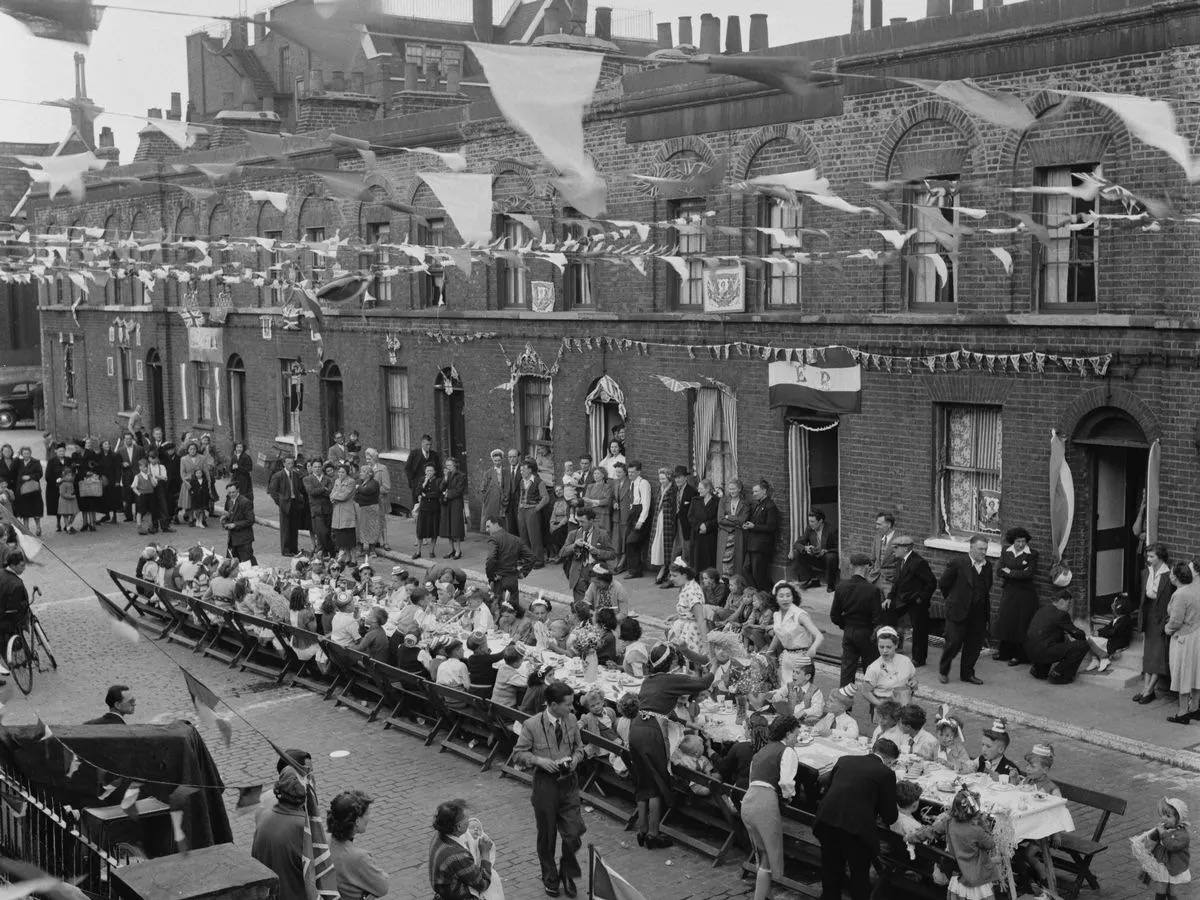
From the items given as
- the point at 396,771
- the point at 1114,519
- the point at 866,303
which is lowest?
the point at 396,771

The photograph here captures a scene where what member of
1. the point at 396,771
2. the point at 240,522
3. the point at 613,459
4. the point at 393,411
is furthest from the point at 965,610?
the point at 393,411

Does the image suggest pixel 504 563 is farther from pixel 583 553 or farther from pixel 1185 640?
pixel 1185 640

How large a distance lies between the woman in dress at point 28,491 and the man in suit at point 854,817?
22.4 metres

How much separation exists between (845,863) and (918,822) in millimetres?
608

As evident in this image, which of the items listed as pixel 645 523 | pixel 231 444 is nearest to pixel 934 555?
pixel 645 523

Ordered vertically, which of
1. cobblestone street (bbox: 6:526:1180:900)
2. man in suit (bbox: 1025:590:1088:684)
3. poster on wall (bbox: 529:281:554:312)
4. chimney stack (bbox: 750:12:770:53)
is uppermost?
chimney stack (bbox: 750:12:770:53)

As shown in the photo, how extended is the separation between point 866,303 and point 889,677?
25.5 ft

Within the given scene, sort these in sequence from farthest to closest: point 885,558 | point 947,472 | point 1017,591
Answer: point 947,472 < point 885,558 < point 1017,591

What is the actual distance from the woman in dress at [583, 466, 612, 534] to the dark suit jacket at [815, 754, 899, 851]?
1285cm

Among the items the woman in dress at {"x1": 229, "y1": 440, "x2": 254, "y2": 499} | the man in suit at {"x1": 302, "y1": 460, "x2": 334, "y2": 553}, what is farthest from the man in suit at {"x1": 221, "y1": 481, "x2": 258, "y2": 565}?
the woman in dress at {"x1": 229, "y1": 440, "x2": 254, "y2": 499}

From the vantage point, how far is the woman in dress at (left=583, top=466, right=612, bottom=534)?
23000 mm

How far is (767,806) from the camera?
412 inches

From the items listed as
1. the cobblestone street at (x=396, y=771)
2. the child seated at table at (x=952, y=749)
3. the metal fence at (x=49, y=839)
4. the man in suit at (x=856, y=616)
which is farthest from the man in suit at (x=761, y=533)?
the metal fence at (x=49, y=839)

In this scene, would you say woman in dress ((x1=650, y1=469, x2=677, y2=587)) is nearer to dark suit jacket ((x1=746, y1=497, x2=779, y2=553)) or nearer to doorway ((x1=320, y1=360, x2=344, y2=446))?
dark suit jacket ((x1=746, y1=497, x2=779, y2=553))
